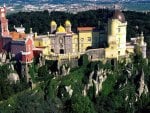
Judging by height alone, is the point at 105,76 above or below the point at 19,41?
below

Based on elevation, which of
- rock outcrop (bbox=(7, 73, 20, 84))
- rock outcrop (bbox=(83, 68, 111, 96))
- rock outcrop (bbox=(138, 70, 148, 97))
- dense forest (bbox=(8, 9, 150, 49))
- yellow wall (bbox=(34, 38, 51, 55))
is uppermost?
yellow wall (bbox=(34, 38, 51, 55))

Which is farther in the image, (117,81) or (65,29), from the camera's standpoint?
(65,29)

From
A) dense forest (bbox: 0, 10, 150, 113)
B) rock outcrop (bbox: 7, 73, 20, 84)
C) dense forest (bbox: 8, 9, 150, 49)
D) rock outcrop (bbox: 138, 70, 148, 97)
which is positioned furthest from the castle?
dense forest (bbox: 8, 9, 150, 49)

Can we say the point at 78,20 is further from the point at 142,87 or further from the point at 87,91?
the point at 87,91

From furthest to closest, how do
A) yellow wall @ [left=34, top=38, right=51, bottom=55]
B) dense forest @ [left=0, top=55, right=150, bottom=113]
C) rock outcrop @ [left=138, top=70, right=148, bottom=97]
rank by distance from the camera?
yellow wall @ [left=34, top=38, right=51, bottom=55]
rock outcrop @ [left=138, top=70, right=148, bottom=97]
dense forest @ [left=0, top=55, right=150, bottom=113]

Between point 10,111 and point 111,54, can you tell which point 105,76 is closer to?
point 111,54

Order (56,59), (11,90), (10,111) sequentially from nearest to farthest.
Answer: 1. (10,111)
2. (11,90)
3. (56,59)

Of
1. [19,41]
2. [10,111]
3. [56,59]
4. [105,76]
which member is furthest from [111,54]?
[10,111]

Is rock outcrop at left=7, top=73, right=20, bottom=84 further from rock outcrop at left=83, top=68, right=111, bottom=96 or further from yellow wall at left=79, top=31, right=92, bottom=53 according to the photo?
yellow wall at left=79, top=31, right=92, bottom=53

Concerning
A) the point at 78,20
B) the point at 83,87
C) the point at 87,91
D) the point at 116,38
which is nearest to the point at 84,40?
the point at 116,38
